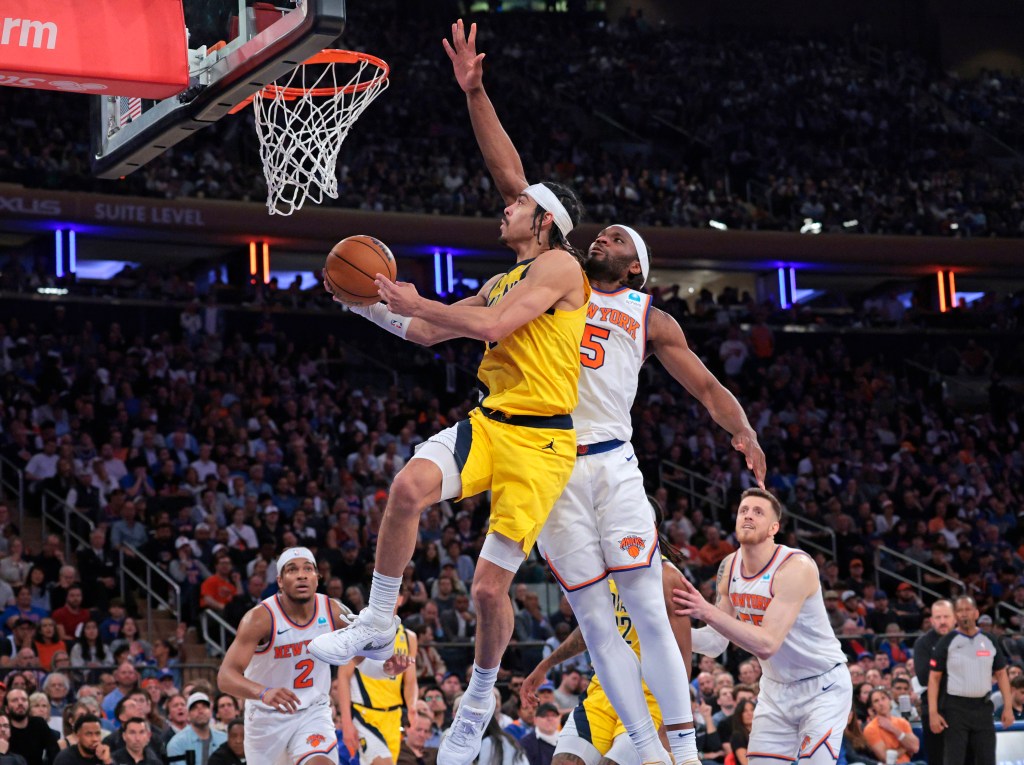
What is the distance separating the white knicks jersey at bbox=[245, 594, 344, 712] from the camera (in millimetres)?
8750

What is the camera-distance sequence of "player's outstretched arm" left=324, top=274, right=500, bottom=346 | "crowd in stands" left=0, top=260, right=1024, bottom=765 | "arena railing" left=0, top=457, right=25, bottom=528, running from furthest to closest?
"arena railing" left=0, top=457, right=25, bottom=528, "crowd in stands" left=0, top=260, right=1024, bottom=765, "player's outstretched arm" left=324, top=274, right=500, bottom=346

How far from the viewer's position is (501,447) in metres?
6.24

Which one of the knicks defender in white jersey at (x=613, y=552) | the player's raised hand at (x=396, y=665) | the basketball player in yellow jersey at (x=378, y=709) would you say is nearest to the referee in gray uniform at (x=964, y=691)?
the basketball player in yellow jersey at (x=378, y=709)

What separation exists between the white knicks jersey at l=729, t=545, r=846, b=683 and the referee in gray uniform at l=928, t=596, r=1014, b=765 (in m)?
5.24

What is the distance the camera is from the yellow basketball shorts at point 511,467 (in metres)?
6.17

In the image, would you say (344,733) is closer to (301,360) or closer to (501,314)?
(501,314)

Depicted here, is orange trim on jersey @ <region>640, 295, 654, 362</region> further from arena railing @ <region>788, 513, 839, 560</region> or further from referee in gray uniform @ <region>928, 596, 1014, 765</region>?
A: arena railing @ <region>788, 513, 839, 560</region>

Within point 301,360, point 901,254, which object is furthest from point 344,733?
point 901,254

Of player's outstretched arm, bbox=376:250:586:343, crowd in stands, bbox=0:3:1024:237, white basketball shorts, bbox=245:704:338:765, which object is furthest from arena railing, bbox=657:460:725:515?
player's outstretched arm, bbox=376:250:586:343

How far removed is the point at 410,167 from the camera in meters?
26.2

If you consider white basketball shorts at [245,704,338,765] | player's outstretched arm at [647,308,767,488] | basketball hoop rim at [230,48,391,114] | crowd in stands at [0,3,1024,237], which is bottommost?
white basketball shorts at [245,704,338,765]

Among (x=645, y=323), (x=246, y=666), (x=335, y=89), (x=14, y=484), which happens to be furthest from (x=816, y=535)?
(x=645, y=323)

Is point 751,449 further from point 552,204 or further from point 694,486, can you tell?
point 694,486

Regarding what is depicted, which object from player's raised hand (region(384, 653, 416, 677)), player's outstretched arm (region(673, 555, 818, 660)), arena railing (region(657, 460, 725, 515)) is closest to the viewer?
player's outstretched arm (region(673, 555, 818, 660))
